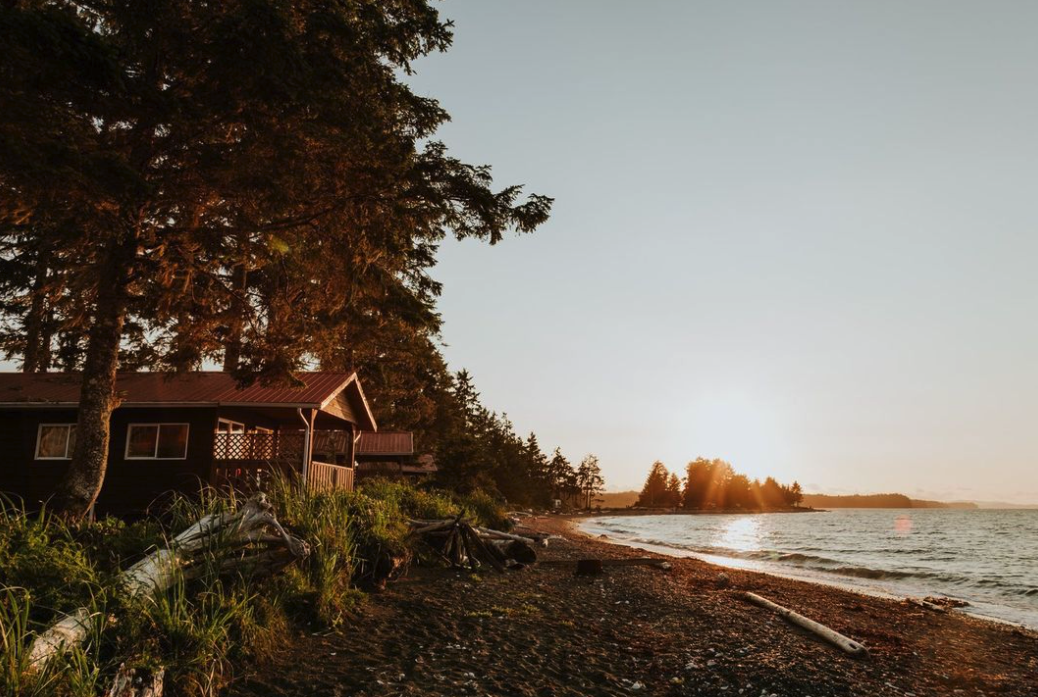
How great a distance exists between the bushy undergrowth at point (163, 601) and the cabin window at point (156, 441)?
12.4 meters

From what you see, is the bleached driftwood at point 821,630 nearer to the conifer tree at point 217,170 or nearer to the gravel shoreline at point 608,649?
the gravel shoreline at point 608,649

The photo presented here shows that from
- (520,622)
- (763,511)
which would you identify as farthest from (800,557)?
(763,511)

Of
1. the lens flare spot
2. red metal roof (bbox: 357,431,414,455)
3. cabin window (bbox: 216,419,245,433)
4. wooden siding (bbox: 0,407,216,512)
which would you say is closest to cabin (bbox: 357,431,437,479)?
red metal roof (bbox: 357,431,414,455)

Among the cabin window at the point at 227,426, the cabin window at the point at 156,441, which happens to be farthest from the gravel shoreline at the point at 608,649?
the cabin window at the point at 227,426

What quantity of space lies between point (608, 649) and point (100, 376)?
1089cm

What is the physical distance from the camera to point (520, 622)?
8.25 meters

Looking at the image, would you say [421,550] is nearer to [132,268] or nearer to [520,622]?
[520,622]

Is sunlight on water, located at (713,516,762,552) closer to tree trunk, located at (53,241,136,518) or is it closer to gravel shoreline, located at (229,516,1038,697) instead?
gravel shoreline, located at (229,516,1038,697)

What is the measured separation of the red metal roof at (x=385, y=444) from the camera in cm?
3909

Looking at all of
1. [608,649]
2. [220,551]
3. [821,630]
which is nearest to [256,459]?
[220,551]

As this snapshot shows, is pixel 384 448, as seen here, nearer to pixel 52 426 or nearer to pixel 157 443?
pixel 157 443

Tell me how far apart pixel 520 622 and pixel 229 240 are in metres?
9.68

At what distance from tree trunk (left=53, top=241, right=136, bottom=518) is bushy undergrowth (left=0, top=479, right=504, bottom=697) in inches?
145

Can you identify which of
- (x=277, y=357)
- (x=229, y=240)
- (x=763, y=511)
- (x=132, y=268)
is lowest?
(x=763, y=511)
